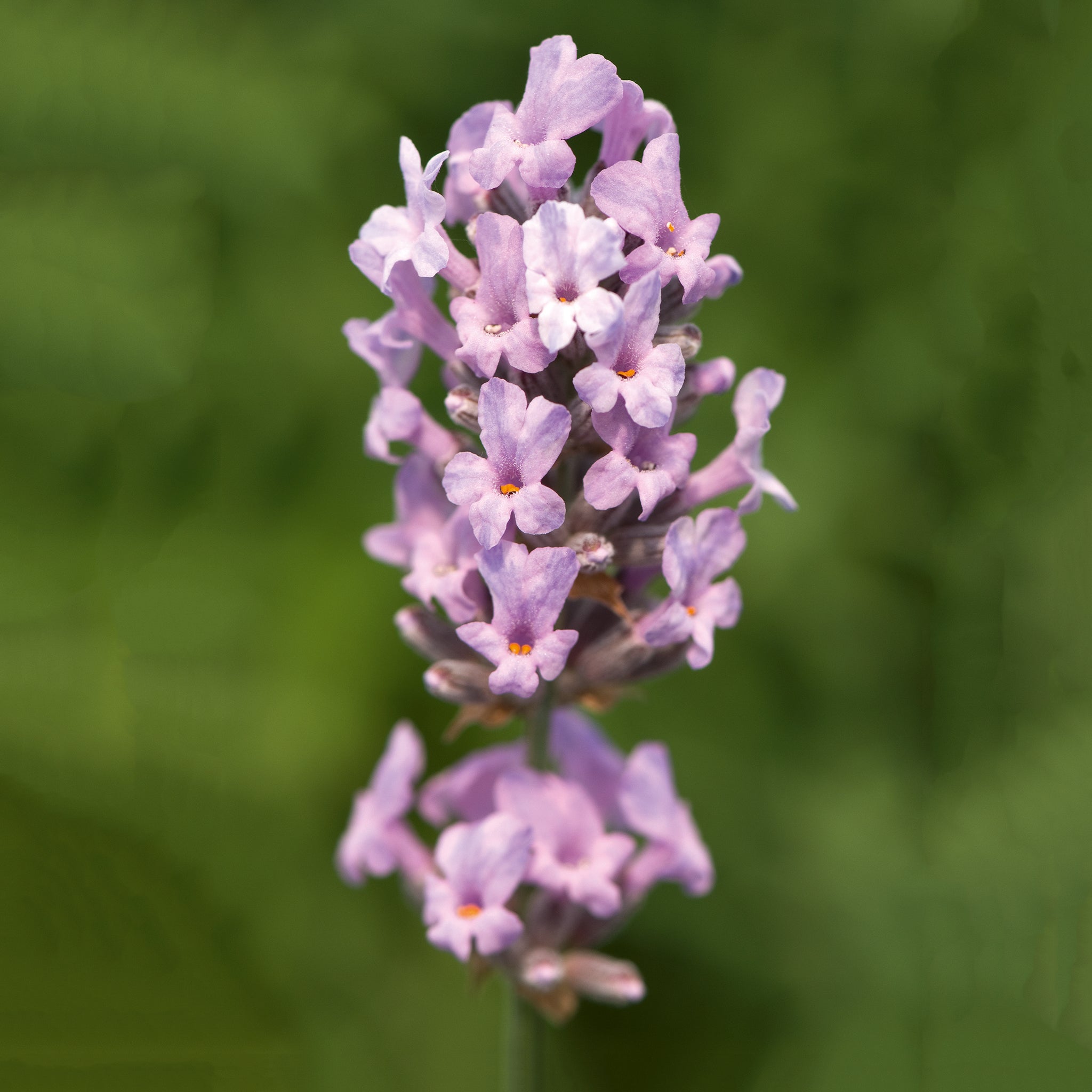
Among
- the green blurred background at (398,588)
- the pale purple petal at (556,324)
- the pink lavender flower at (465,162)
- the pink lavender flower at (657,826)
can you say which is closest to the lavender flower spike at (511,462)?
the pale purple petal at (556,324)

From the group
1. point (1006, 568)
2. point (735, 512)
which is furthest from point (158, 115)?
point (1006, 568)

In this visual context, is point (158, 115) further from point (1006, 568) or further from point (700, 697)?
point (1006, 568)

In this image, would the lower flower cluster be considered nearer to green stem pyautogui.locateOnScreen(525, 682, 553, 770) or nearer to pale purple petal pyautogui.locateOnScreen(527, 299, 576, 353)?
green stem pyautogui.locateOnScreen(525, 682, 553, 770)

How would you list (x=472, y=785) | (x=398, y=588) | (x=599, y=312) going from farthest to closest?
(x=398, y=588) → (x=472, y=785) → (x=599, y=312)

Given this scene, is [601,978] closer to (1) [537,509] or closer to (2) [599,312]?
(1) [537,509]

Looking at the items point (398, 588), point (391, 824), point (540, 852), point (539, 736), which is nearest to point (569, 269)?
point (539, 736)

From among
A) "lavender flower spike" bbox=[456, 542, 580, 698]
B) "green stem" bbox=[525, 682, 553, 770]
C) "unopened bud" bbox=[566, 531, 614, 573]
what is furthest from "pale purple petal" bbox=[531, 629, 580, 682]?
"green stem" bbox=[525, 682, 553, 770]

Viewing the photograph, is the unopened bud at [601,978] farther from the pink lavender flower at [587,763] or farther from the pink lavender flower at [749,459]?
the pink lavender flower at [749,459]
